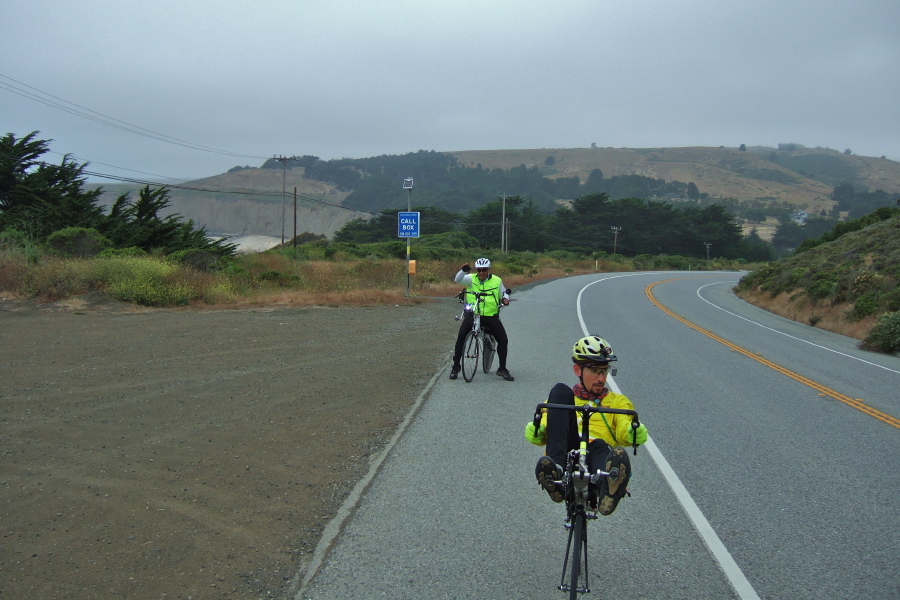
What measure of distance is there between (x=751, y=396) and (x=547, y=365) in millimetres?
3358

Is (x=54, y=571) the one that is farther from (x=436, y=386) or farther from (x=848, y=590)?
(x=436, y=386)

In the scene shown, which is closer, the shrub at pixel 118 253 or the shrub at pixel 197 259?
the shrub at pixel 118 253

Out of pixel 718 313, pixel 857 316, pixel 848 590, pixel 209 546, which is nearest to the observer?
pixel 848 590

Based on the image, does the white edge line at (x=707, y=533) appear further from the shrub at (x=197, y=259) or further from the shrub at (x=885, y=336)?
the shrub at (x=197, y=259)

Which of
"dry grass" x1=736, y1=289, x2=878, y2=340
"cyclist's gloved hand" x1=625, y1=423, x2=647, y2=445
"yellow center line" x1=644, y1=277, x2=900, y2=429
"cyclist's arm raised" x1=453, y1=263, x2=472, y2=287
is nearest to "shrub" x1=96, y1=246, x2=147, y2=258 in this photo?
"cyclist's arm raised" x1=453, y1=263, x2=472, y2=287

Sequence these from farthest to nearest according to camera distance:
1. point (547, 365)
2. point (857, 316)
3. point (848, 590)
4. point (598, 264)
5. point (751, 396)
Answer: point (598, 264) < point (857, 316) < point (547, 365) < point (751, 396) < point (848, 590)

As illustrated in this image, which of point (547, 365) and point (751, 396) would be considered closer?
point (751, 396)

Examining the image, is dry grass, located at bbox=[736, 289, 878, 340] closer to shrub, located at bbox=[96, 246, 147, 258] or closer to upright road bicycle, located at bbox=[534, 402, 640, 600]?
upright road bicycle, located at bbox=[534, 402, 640, 600]

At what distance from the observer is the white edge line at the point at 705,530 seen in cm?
407

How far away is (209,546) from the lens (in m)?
4.53

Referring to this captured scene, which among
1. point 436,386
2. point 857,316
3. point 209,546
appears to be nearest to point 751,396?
point 436,386

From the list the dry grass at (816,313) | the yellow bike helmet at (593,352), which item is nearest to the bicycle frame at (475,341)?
the yellow bike helmet at (593,352)

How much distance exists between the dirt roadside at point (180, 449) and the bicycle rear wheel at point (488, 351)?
1044 millimetres

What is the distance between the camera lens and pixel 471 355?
10.5 metres
